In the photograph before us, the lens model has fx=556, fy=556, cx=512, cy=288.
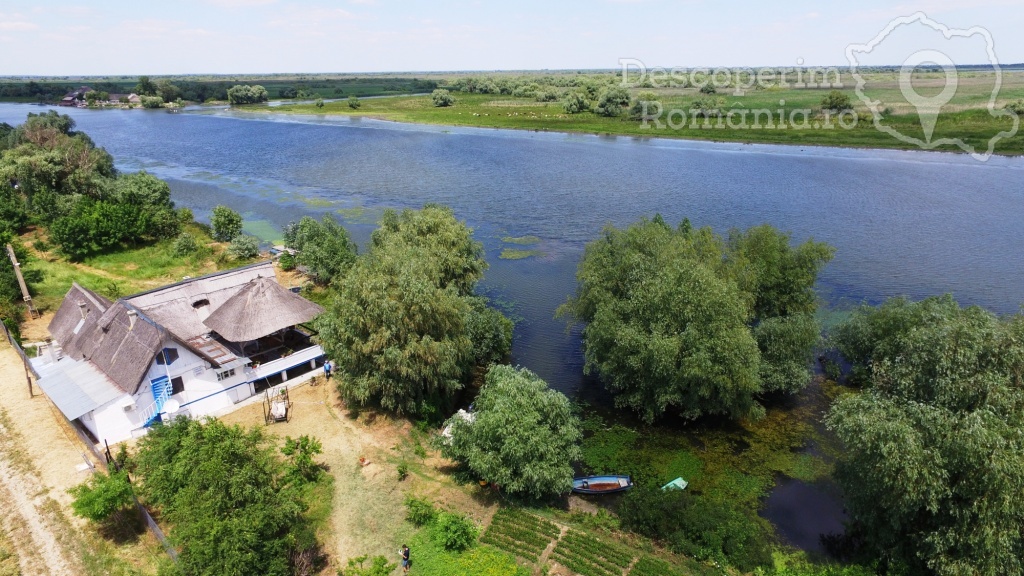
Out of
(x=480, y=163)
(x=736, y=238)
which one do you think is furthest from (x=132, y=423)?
(x=480, y=163)

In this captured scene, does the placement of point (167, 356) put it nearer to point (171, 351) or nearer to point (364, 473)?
point (171, 351)

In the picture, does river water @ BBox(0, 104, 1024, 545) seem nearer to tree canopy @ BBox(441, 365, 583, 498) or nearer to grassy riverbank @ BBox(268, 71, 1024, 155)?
grassy riverbank @ BBox(268, 71, 1024, 155)

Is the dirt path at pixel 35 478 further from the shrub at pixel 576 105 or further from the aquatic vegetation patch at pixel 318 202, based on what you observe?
the shrub at pixel 576 105

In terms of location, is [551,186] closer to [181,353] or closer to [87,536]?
[181,353]

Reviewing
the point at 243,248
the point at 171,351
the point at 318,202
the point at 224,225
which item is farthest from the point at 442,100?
the point at 171,351

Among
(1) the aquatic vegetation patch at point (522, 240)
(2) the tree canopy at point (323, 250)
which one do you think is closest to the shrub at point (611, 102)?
(1) the aquatic vegetation patch at point (522, 240)

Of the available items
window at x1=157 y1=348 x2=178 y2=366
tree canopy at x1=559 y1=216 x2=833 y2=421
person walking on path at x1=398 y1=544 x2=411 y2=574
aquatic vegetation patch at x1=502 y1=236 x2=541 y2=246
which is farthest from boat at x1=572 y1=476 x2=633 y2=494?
aquatic vegetation patch at x1=502 y1=236 x2=541 y2=246
